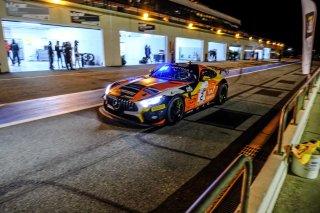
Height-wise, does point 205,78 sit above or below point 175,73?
below

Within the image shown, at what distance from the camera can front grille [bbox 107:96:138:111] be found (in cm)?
542

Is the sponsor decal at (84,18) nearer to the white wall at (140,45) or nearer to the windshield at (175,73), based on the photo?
the white wall at (140,45)

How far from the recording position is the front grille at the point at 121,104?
5.42 m

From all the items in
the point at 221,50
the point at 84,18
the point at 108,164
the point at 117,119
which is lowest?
the point at 108,164

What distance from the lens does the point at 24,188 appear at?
125 inches

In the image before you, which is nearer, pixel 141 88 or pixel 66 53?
pixel 141 88

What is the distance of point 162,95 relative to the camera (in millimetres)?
5570

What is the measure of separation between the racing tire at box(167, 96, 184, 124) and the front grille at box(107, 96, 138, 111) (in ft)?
2.85

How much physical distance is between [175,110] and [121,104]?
52.8 inches

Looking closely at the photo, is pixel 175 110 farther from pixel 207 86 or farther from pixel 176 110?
pixel 207 86

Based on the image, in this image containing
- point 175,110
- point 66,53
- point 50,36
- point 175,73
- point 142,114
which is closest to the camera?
point 142,114

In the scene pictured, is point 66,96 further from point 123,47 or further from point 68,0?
point 123,47

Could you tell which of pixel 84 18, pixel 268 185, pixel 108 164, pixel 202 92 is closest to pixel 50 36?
pixel 84 18

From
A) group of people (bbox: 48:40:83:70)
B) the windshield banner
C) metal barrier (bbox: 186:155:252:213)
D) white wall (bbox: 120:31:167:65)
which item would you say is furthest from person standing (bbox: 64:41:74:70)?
metal barrier (bbox: 186:155:252:213)
